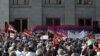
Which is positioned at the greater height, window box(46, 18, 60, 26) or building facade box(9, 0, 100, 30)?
building facade box(9, 0, 100, 30)

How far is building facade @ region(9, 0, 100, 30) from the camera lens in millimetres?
54312

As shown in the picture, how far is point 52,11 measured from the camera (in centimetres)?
5475

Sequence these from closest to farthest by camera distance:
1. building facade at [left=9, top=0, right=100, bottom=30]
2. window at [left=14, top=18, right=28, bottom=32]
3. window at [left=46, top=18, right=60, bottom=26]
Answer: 1. building facade at [left=9, top=0, right=100, bottom=30]
2. window at [left=14, top=18, right=28, bottom=32]
3. window at [left=46, top=18, right=60, bottom=26]

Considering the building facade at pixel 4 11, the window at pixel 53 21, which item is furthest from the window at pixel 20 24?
the window at pixel 53 21

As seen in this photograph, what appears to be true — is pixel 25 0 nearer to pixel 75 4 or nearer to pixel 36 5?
pixel 36 5

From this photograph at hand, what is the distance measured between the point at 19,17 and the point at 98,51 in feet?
109

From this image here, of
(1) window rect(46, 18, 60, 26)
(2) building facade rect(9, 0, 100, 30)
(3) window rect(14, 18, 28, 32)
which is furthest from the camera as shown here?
(1) window rect(46, 18, 60, 26)

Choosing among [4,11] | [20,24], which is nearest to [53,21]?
[20,24]

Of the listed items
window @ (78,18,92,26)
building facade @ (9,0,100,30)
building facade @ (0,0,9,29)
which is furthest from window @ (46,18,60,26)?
building facade @ (0,0,9,29)

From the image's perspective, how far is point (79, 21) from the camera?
55.5m

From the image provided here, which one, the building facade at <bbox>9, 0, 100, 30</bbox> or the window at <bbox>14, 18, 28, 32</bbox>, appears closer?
the building facade at <bbox>9, 0, 100, 30</bbox>

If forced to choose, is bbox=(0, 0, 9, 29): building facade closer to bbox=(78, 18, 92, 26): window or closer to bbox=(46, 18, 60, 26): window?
bbox=(46, 18, 60, 26): window

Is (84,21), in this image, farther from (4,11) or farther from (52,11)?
(4,11)

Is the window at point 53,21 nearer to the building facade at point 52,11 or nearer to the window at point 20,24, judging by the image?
the building facade at point 52,11
